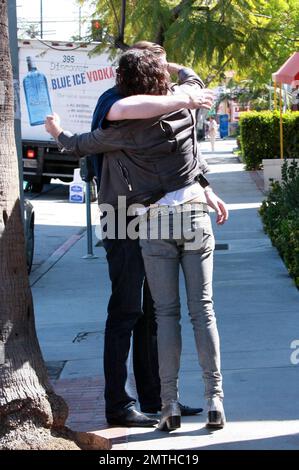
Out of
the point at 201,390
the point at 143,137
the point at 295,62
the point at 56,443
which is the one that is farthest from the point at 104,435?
the point at 295,62

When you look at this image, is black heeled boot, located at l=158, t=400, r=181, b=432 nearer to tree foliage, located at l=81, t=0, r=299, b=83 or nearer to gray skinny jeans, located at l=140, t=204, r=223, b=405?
gray skinny jeans, located at l=140, t=204, r=223, b=405

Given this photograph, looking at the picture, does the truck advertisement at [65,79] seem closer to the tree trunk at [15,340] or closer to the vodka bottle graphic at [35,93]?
the vodka bottle graphic at [35,93]

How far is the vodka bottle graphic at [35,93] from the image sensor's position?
2334cm

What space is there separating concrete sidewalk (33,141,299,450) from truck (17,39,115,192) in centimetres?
1030

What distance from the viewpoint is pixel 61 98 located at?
23.2m

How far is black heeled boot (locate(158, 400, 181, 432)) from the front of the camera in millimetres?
4980

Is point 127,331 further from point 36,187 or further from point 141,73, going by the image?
point 36,187

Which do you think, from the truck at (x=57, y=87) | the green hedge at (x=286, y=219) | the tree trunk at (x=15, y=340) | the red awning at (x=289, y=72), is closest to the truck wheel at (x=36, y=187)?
the truck at (x=57, y=87)

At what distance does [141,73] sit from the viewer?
16.1ft

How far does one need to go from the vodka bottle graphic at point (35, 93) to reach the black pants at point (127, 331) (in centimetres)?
1854

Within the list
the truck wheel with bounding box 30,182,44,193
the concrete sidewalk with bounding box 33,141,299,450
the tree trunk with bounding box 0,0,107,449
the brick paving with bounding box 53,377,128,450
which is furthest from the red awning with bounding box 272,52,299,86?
the tree trunk with bounding box 0,0,107,449

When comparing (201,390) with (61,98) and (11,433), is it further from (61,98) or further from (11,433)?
(61,98)

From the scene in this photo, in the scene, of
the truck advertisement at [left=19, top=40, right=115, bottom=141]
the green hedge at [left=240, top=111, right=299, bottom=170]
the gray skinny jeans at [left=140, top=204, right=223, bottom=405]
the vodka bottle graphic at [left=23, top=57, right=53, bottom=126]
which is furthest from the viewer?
the green hedge at [left=240, top=111, right=299, bottom=170]

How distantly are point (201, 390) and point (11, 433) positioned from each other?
1.83 metres
